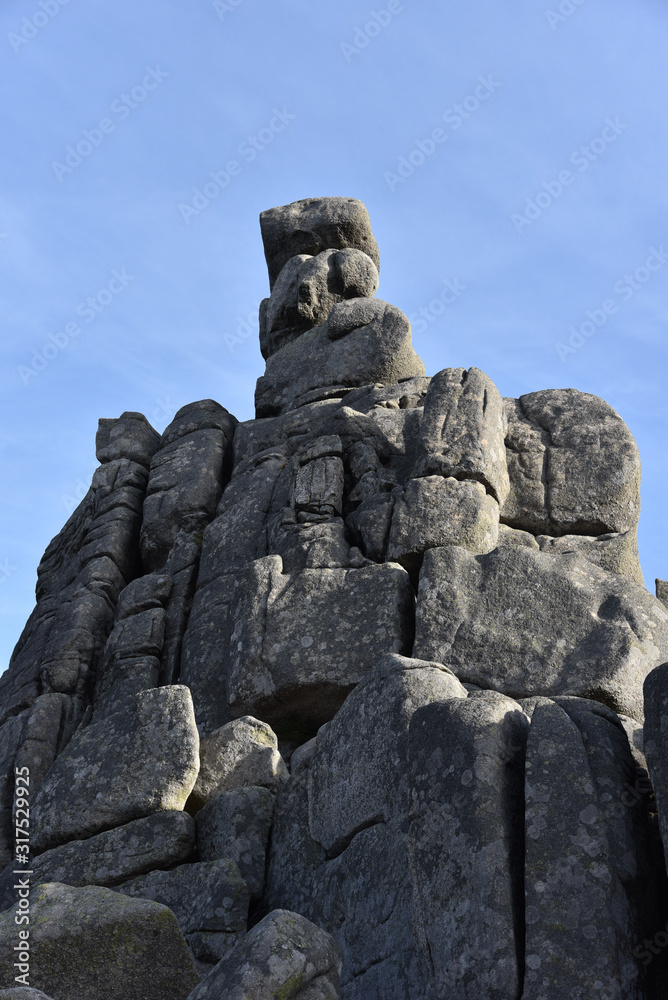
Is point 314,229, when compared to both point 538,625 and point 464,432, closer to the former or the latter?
point 464,432

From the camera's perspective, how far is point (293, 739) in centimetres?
1755

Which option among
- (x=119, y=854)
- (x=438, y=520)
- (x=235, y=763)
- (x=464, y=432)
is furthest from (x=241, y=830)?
(x=464, y=432)

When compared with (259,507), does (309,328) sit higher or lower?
higher

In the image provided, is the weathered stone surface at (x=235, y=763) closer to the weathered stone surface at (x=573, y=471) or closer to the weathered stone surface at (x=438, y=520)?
the weathered stone surface at (x=438, y=520)

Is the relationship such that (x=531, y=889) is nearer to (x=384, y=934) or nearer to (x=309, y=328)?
(x=384, y=934)

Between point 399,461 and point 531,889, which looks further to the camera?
point 399,461

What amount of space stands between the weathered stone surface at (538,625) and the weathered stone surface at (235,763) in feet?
9.10

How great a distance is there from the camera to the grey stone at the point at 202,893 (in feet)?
40.7

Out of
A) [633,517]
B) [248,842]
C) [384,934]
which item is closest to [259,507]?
[633,517]

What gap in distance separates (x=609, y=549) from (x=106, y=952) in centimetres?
1128

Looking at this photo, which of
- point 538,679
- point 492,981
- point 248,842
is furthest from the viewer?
point 538,679

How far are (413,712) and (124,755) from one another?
4.75m

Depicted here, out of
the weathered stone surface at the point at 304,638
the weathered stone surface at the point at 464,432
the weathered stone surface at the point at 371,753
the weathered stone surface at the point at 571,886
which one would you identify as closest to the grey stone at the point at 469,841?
the weathered stone surface at the point at 571,886

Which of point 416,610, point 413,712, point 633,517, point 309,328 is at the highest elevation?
point 309,328
